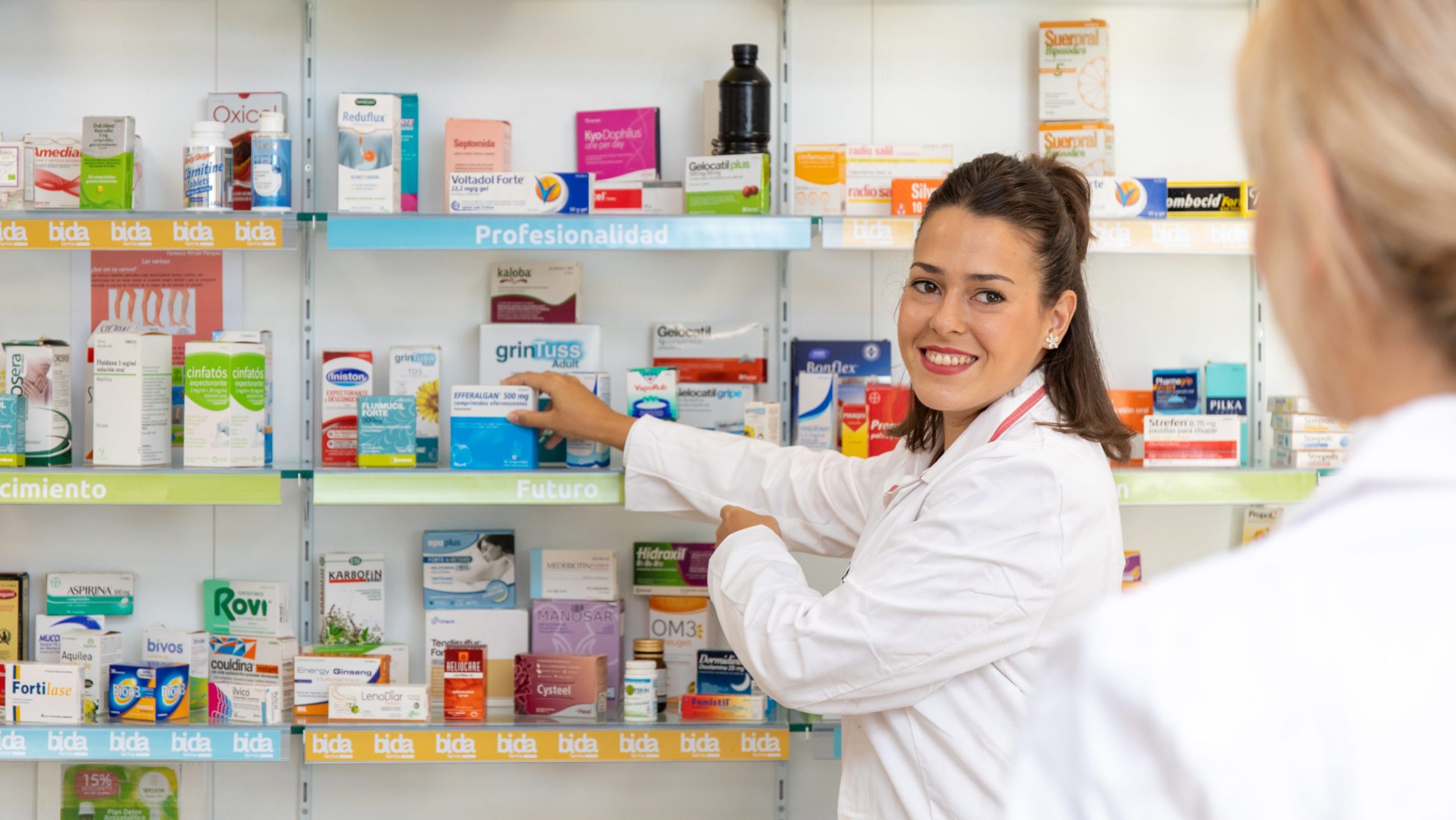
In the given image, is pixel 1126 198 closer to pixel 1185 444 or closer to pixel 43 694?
pixel 1185 444

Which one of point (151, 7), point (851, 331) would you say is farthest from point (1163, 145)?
point (151, 7)

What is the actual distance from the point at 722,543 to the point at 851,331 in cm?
96

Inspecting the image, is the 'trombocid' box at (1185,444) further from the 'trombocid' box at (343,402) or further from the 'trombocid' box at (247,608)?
the 'trombocid' box at (247,608)

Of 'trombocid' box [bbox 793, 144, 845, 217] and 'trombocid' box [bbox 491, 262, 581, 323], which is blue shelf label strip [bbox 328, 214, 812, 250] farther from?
'trombocid' box [bbox 491, 262, 581, 323]

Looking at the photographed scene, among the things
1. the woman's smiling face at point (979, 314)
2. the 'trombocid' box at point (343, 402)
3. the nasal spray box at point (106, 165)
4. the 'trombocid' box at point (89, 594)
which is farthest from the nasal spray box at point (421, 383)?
the woman's smiling face at point (979, 314)

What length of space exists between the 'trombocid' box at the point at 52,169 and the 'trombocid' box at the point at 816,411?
5.30 feet

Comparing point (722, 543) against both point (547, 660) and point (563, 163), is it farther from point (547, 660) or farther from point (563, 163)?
point (563, 163)

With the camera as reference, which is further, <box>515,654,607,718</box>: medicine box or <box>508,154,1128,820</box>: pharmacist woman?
<box>515,654,607,718</box>: medicine box

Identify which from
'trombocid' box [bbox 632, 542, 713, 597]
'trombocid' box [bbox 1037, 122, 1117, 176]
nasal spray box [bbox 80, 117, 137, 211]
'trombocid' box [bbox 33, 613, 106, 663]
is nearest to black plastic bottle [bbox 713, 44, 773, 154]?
'trombocid' box [bbox 1037, 122, 1117, 176]

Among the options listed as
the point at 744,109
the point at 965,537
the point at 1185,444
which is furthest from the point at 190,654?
A: the point at 1185,444

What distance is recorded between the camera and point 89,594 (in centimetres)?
271

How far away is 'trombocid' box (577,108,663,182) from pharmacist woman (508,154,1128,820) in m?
0.90

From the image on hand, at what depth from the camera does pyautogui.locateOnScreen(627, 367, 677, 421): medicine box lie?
8.31 ft

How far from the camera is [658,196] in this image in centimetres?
266
